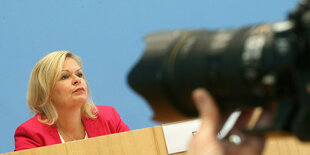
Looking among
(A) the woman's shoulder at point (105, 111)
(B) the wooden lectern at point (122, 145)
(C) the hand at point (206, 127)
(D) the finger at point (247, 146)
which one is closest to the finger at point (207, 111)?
(C) the hand at point (206, 127)

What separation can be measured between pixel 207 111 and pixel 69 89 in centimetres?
127

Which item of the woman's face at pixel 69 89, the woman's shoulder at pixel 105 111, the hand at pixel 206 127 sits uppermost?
the woman's face at pixel 69 89

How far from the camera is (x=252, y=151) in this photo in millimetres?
721

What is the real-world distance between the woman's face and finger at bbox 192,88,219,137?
1.23 meters

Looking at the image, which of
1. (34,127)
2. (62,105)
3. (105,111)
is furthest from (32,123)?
(105,111)

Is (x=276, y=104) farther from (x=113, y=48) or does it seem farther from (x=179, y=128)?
(x=113, y=48)

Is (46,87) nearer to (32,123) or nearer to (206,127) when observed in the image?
(32,123)

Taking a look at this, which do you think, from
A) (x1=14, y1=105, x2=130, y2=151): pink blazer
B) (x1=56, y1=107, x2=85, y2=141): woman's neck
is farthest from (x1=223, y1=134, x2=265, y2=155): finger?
(x1=56, y1=107, x2=85, y2=141): woman's neck

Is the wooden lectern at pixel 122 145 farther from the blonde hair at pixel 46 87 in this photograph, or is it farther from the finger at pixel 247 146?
the finger at pixel 247 146

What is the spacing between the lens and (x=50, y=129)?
175 centimetres

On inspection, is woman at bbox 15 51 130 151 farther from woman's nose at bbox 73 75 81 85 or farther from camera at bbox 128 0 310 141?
camera at bbox 128 0 310 141

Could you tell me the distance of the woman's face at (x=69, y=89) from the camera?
179 centimetres

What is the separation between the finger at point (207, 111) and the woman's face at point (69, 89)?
48.5 inches

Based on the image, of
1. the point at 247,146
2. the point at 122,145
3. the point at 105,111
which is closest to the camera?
the point at 247,146
